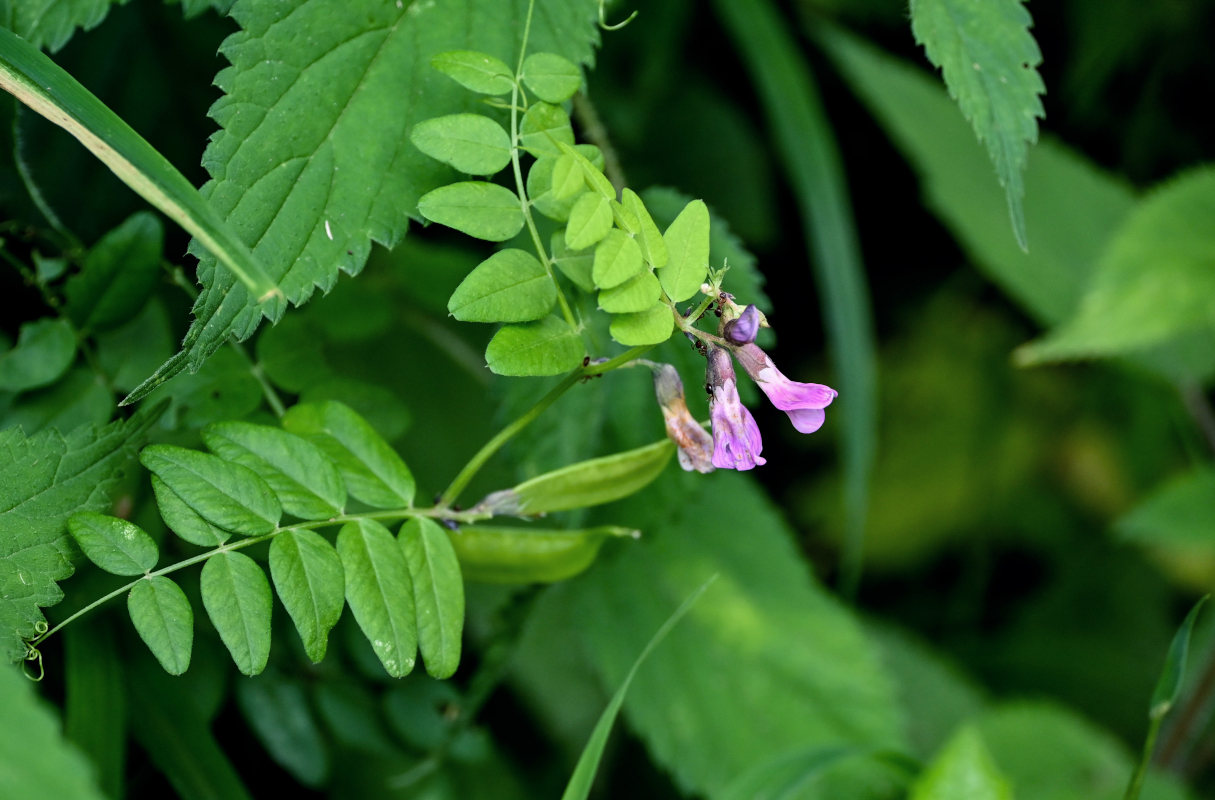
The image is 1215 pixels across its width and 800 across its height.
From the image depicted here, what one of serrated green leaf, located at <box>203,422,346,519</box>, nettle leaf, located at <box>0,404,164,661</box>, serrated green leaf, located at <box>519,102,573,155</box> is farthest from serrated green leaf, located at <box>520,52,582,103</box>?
nettle leaf, located at <box>0,404,164,661</box>

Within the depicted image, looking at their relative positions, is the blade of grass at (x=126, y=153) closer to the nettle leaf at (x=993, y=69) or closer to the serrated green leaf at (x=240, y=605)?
the serrated green leaf at (x=240, y=605)

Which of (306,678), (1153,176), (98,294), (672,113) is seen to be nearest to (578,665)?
(306,678)

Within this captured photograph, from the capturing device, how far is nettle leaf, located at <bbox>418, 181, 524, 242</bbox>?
0.91 meters

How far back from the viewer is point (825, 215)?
73.6 inches

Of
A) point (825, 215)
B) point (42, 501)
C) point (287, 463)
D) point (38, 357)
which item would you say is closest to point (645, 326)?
point (287, 463)

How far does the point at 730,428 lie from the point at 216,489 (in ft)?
1.59

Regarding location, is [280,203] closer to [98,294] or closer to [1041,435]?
[98,294]

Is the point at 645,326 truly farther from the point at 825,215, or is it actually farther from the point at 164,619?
the point at 825,215

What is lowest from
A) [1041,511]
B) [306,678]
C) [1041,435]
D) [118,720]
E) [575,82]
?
[1041,511]

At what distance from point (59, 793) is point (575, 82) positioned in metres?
0.76

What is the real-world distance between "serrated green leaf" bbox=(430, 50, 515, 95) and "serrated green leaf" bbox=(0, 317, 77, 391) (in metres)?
0.56

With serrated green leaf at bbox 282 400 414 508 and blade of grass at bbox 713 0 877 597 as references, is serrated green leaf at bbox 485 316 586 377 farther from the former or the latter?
blade of grass at bbox 713 0 877 597

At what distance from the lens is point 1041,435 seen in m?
2.86

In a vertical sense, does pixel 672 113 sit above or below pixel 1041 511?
above
